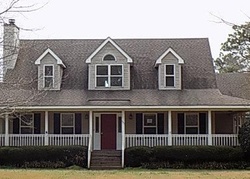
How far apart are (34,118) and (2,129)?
189cm

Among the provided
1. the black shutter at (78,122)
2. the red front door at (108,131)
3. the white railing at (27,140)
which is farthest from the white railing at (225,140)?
the white railing at (27,140)

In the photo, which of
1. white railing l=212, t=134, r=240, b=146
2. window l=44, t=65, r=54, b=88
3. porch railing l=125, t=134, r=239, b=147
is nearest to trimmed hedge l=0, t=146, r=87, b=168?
porch railing l=125, t=134, r=239, b=147

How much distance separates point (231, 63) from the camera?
50.9m

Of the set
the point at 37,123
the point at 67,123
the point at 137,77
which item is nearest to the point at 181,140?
the point at 137,77

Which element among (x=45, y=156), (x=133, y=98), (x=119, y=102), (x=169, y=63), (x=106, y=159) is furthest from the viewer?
(x=169, y=63)

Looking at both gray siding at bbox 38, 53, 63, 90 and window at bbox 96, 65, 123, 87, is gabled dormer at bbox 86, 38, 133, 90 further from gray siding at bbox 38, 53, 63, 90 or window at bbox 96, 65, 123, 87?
gray siding at bbox 38, 53, 63, 90

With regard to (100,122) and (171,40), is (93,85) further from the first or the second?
(171,40)

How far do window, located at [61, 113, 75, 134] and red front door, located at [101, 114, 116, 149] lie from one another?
5.35 ft

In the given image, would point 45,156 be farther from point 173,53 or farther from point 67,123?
point 173,53

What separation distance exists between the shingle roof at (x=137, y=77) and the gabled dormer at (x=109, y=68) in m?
0.51

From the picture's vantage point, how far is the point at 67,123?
29000 millimetres

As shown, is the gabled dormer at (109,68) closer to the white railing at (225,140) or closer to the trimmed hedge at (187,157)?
the trimmed hedge at (187,157)

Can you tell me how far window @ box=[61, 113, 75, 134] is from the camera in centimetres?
2891

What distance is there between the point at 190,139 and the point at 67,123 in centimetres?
671
